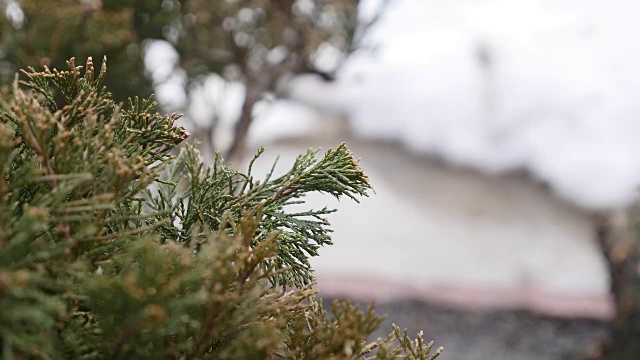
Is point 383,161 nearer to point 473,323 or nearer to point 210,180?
point 473,323

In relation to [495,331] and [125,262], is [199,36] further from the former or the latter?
[125,262]

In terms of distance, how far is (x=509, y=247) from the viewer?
12.7 ft

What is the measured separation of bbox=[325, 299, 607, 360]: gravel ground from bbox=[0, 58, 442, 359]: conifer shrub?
236cm

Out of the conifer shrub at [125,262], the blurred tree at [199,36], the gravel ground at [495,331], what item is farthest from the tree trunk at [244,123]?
the conifer shrub at [125,262]

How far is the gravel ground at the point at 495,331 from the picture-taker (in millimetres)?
2775

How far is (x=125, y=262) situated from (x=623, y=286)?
2.26m

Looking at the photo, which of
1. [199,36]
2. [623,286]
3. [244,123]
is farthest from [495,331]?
[199,36]

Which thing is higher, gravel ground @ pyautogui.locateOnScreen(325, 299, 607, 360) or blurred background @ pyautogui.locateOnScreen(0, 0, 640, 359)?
blurred background @ pyautogui.locateOnScreen(0, 0, 640, 359)

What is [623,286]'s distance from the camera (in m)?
2.30

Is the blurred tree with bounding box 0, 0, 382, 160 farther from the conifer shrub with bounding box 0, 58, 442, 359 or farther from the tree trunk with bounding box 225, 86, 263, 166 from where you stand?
the conifer shrub with bounding box 0, 58, 442, 359

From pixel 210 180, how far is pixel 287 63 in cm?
165

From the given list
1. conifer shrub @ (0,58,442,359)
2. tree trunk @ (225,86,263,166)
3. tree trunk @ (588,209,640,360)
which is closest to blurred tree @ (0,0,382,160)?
tree trunk @ (225,86,263,166)

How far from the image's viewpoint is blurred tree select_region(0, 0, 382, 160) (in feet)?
4.75

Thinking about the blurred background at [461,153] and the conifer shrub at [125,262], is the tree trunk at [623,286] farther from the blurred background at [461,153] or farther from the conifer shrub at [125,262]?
the conifer shrub at [125,262]
